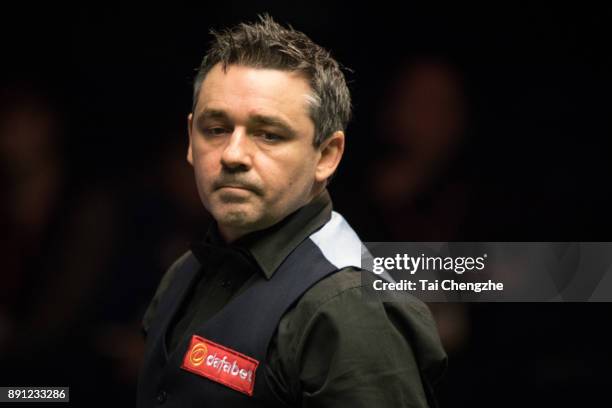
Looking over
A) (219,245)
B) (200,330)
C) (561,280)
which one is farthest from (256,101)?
(561,280)

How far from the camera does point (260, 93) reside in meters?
1.61

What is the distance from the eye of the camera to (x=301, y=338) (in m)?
1.49

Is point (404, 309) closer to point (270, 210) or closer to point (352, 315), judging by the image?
point (352, 315)

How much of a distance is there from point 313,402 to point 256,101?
1.90 ft

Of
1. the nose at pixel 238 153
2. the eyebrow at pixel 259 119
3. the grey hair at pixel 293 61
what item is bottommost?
the nose at pixel 238 153

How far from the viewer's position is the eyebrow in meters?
1.61

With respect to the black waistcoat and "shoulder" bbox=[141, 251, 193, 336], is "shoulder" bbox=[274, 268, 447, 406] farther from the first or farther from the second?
"shoulder" bbox=[141, 251, 193, 336]

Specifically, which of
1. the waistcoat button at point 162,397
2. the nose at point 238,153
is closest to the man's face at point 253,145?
the nose at point 238,153

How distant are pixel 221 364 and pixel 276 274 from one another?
0.21 metres

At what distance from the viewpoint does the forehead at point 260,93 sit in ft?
5.30

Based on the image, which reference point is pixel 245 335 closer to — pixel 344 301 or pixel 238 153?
pixel 344 301

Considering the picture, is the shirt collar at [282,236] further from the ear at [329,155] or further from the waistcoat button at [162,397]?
the waistcoat button at [162,397]

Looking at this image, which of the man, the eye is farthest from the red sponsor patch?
the eye

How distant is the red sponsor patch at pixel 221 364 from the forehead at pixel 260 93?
45 centimetres
